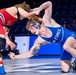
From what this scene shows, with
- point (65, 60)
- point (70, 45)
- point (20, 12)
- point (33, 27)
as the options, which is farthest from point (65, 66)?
point (20, 12)

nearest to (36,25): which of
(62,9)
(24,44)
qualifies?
(24,44)

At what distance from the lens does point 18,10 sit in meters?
4.75

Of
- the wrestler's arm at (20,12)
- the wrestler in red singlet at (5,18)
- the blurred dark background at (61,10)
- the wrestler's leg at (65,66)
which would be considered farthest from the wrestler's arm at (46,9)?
the blurred dark background at (61,10)

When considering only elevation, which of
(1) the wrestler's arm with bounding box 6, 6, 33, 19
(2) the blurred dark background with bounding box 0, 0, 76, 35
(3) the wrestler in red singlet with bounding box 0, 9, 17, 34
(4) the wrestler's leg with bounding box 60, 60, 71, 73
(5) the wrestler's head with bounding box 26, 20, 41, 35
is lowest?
(4) the wrestler's leg with bounding box 60, 60, 71, 73

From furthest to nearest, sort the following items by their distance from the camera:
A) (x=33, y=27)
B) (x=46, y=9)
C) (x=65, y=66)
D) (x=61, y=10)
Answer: (x=61, y=10) < (x=65, y=66) < (x=46, y=9) < (x=33, y=27)

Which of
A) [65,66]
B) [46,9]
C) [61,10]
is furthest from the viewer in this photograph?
[61,10]

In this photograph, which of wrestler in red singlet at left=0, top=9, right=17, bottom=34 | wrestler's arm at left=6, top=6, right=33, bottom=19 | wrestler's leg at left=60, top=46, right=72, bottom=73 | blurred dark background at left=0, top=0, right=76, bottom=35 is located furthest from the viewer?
blurred dark background at left=0, top=0, right=76, bottom=35

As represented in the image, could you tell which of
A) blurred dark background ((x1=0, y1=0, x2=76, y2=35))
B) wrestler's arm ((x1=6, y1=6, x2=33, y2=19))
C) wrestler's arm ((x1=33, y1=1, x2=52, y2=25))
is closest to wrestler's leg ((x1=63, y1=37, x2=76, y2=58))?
wrestler's arm ((x1=33, y1=1, x2=52, y2=25))

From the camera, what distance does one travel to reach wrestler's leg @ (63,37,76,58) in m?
4.74

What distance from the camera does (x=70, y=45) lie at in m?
4.84

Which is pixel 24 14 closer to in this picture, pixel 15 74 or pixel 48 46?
pixel 15 74

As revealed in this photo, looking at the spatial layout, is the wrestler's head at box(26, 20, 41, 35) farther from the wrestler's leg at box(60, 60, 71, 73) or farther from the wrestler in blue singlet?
the wrestler's leg at box(60, 60, 71, 73)

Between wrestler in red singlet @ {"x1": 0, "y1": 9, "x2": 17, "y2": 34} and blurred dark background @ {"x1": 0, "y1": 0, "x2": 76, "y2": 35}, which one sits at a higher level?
wrestler in red singlet @ {"x1": 0, "y1": 9, "x2": 17, "y2": 34}

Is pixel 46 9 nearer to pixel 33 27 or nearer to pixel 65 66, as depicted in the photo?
pixel 33 27
